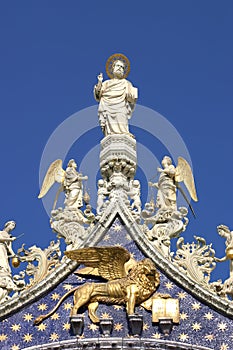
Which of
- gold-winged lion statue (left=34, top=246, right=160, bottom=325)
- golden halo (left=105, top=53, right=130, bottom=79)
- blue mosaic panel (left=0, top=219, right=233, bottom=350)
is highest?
golden halo (left=105, top=53, right=130, bottom=79)

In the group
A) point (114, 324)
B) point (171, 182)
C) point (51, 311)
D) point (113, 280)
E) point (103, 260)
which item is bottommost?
point (114, 324)

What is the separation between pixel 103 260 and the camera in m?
22.3

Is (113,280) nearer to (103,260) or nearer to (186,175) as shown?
(103,260)

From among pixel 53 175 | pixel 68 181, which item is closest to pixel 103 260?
pixel 68 181

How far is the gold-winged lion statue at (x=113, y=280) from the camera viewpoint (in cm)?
2189

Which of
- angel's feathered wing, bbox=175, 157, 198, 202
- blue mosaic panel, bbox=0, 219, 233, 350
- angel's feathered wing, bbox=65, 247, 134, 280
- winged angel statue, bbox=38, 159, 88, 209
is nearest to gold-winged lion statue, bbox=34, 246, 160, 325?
angel's feathered wing, bbox=65, 247, 134, 280

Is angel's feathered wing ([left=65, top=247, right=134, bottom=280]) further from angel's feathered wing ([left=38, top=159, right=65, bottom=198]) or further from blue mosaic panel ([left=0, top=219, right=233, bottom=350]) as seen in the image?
angel's feathered wing ([left=38, top=159, right=65, bottom=198])

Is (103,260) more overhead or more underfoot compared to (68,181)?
more underfoot

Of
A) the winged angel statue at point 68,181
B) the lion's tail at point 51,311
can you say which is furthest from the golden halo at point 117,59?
the lion's tail at point 51,311

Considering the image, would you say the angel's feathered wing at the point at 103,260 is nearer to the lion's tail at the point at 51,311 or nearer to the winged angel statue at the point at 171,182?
the lion's tail at the point at 51,311

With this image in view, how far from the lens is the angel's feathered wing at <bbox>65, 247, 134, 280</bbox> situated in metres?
22.2

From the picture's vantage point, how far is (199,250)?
22766mm

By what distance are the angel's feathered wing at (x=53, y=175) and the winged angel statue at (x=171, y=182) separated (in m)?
1.62

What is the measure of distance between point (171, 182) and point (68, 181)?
1.77 meters
